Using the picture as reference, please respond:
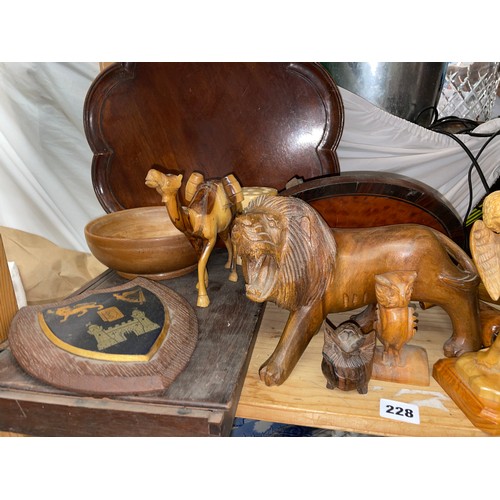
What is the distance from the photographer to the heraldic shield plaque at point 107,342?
605mm

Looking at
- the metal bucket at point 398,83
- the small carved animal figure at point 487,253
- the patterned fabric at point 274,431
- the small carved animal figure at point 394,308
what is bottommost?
the patterned fabric at point 274,431

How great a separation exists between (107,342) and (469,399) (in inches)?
21.8

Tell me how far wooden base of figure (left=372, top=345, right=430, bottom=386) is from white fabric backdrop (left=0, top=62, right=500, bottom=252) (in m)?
0.71

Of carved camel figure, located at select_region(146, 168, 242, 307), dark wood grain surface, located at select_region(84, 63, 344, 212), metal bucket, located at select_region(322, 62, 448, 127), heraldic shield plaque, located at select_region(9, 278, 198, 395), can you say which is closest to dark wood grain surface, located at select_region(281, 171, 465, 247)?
carved camel figure, located at select_region(146, 168, 242, 307)

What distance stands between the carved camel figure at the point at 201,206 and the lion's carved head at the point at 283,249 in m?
0.16

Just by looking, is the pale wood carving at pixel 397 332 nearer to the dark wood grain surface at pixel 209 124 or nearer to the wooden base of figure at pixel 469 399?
the wooden base of figure at pixel 469 399

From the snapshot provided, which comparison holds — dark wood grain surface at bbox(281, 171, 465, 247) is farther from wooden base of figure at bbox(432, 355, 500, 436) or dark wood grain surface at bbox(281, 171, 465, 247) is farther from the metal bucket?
the metal bucket

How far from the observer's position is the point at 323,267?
0.66 meters

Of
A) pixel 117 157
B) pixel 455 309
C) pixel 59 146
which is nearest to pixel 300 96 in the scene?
pixel 117 157

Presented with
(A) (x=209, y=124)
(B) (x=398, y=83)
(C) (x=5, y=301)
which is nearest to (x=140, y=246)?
(C) (x=5, y=301)

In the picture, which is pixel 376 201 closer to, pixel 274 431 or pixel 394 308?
pixel 394 308

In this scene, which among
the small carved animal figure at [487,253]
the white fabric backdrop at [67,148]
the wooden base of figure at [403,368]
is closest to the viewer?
the small carved animal figure at [487,253]

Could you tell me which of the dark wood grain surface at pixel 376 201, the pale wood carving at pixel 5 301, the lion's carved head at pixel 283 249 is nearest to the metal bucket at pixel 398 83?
the dark wood grain surface at pixel 376 201
